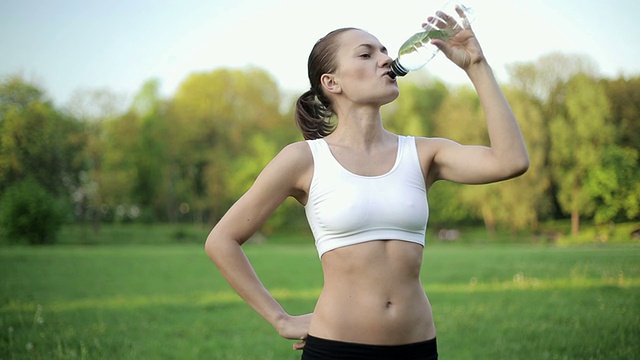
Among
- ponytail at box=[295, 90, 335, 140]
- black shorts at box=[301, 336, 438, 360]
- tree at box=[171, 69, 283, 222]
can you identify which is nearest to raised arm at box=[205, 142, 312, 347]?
black shorts at box=[301, 336, 438, 360]

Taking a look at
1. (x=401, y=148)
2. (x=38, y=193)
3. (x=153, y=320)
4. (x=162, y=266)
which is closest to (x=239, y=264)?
(x=401, y=148)

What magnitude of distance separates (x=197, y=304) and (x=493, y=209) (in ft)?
32.3

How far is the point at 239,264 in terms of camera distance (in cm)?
244

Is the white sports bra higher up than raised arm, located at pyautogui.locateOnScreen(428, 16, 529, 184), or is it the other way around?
raised arm, located at pyautogui.locateOnScreen(428, 16, 529, 184)

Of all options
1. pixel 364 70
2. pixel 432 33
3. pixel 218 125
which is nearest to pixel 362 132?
pixel 364 70

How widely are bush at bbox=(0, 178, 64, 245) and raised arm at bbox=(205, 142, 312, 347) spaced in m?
8.74

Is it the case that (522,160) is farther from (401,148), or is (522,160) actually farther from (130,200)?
(130,200)

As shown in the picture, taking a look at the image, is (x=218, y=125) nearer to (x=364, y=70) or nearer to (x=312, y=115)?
(x=312, y=115)

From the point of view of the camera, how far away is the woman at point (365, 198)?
7.35 feet

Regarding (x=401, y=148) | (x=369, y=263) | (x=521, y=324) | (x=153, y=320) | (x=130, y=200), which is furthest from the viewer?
(x=130, y=200)

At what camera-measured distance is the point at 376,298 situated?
88.2 inches

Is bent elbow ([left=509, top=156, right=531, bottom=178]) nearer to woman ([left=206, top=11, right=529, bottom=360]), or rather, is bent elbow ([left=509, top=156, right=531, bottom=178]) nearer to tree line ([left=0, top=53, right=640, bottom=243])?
woman ([left=206, top=11, right=529, bottom=360])

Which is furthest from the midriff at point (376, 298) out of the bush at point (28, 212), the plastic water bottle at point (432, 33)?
the bush at point (28, 212)

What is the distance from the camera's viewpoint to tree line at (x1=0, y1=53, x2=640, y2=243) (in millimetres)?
10180
